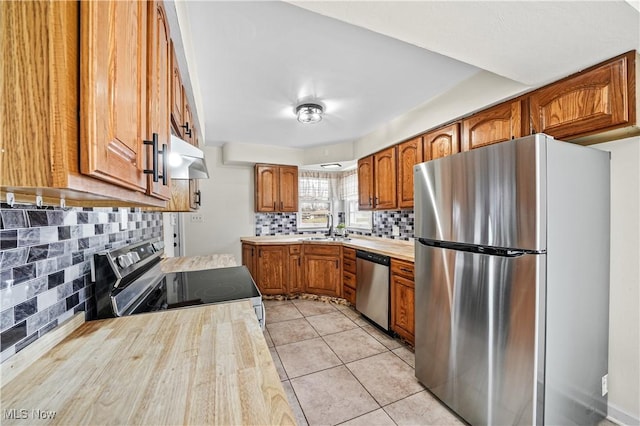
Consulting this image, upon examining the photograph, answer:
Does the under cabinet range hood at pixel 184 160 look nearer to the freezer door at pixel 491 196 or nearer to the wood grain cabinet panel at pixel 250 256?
the freezer door at pixel 491 196

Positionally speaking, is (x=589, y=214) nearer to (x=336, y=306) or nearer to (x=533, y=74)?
(x=533, y=74)

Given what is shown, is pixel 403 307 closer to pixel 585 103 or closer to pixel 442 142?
pixel 442 142

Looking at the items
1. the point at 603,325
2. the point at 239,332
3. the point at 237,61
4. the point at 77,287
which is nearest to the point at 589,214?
the point at 603,325

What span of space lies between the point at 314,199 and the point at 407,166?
2.17 m

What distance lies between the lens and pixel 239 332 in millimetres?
971

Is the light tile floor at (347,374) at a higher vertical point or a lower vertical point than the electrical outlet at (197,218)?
lower

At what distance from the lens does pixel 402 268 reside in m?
2.51

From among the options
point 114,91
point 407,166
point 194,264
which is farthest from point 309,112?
point 114,91

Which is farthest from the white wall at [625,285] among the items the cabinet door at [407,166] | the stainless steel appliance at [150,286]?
the stainless steel appliance at [150,286]

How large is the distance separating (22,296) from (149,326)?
1.26ft

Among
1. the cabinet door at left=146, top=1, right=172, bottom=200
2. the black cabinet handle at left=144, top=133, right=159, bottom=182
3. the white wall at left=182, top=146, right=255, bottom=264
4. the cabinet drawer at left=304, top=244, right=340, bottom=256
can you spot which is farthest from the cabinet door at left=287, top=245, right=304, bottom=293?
the black cabinet handle at left=144, top=133, right=159, bottom=182

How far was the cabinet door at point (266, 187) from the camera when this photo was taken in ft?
13.6

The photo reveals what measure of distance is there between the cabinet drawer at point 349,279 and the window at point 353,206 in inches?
38.9

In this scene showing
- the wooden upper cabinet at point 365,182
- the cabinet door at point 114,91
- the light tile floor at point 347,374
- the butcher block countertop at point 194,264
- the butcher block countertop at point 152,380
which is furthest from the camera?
the wooden upper cabinet at point 365,182
